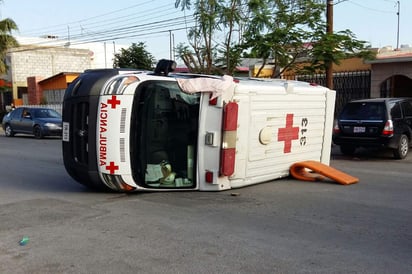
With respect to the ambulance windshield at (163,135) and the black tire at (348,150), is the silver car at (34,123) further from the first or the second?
the ambulance windshield at (163,135)

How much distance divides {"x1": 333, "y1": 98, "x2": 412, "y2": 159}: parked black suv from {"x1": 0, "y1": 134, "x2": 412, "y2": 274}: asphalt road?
340 cm

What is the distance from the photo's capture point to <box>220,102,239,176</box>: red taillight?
24.8 feet

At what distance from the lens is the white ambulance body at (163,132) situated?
23.8 feet

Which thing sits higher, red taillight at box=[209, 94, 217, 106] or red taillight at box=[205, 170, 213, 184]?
red taillight at box=[209, 94, 217, 106]

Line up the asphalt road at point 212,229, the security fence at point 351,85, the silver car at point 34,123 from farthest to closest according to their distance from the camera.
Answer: the silver car at point 34,123 < the security fence at point 351,85 < the asphalt road at point 212,229

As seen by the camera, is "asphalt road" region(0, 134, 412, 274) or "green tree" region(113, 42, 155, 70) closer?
"asphalt road" region(0, 134, 412, 274)

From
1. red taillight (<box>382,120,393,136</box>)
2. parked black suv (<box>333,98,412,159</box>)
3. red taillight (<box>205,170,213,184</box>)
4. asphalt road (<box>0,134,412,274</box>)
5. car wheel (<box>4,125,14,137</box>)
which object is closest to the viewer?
asphalt road (<box>0,134,412,274</box>)

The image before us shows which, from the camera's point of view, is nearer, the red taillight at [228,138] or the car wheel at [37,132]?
the red taillight at [228,138]

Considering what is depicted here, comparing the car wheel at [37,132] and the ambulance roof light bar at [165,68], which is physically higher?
the ambulance roof light bar at [165,68]

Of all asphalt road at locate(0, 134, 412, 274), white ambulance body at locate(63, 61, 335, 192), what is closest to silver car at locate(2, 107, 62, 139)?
asphalt road at locate(0, 134, 412, 274)

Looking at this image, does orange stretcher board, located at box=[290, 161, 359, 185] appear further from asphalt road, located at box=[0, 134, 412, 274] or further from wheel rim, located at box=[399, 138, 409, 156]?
wheel rim, located at box=[399, 138, 409, 156]

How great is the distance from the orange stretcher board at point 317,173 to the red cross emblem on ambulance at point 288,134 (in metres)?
0.49

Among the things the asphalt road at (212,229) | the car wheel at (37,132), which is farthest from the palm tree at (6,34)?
the asphalt road at (212,229)

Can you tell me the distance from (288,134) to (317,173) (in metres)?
1.10
